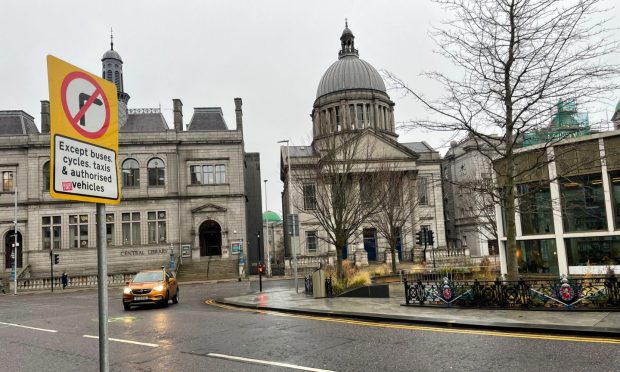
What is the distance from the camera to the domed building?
Answer: 24797 mm

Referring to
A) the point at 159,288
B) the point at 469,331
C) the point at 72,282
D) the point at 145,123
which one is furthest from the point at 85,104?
the point at 145,123

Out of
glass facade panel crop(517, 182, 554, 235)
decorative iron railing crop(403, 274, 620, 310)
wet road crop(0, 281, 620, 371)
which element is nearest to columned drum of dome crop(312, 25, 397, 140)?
glass facade panel crop(517, 182, 554, 235)

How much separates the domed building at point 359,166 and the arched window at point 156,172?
14273mm

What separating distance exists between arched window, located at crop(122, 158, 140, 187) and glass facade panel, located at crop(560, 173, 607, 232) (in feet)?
140

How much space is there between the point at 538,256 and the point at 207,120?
41570 millimetres

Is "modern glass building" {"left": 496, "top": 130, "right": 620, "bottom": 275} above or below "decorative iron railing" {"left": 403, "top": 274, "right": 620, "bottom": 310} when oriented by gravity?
above

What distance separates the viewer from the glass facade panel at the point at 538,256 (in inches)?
883

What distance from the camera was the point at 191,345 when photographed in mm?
10016

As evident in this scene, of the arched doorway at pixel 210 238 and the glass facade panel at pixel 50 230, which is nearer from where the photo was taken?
the glass facade panel at pixel 50 230

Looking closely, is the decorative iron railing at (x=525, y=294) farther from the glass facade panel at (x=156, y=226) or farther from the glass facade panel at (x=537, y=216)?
the glass facade panel at (x=156, y=226)

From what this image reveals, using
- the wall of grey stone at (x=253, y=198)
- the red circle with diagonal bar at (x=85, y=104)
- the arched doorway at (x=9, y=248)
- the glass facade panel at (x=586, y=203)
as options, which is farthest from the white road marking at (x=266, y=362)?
the wall of grey stone at (x=253, y=198)

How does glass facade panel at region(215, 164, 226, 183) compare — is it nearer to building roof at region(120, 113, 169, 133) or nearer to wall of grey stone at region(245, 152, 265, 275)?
building roof at region(120, 113, 169, 133)

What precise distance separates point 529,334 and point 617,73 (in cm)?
787

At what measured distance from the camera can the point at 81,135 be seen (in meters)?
3.67
